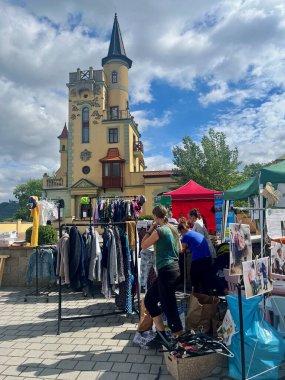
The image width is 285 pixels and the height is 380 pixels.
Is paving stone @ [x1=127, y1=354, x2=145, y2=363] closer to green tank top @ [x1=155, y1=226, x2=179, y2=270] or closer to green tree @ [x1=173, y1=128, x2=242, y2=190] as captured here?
green tank top @ [x1=155, y1=226, x2=179, y2=270]

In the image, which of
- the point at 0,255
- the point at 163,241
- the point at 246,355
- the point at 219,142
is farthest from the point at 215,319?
the point at 219,142

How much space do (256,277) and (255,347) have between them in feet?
2.31

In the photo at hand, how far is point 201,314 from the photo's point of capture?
4035 mm

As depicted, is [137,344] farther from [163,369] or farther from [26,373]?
[26,373]

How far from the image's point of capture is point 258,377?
2.92 meters

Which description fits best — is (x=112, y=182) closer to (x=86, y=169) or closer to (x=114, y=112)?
(x=86, y=169)

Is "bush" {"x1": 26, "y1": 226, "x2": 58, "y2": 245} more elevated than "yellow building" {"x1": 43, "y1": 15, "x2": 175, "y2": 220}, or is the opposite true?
"yellow building" {"x1": 43, "y1": 15, "x2": 175, "y2": 220}

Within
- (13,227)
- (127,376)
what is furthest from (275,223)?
(13,227)

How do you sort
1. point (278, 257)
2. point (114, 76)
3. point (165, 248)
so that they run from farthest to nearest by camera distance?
point (114, 76) → point (165, 248) → point (278, 257)

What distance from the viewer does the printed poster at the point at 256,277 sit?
298 cm

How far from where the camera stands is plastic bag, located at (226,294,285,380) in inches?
116

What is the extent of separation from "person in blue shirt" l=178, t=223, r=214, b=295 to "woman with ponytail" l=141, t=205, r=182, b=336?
2.47 ft

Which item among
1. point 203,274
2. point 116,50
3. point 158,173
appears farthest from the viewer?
point 116,50

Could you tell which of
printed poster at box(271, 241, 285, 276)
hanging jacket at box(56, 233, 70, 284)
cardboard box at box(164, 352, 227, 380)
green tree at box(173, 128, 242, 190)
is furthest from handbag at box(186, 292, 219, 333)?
green tree at box(173, 128, 242, 190)
